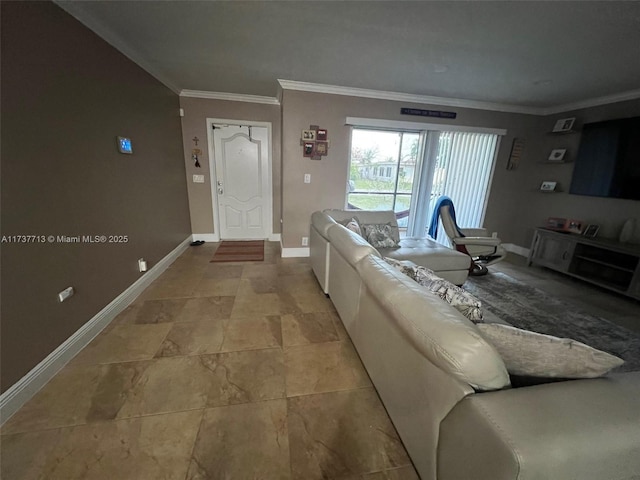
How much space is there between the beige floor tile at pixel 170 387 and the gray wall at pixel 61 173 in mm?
638

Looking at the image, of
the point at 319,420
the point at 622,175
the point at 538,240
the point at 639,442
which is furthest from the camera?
the point at 538,240

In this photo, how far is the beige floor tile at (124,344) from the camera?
1.83 m

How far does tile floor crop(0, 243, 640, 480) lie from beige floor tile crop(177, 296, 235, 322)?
17 millimetres

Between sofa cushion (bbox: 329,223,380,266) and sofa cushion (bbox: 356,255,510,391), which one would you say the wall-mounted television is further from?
sofa cushion (bbox: 356,255,510,391)

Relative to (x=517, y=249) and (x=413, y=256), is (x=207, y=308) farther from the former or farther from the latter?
(x=517, y=249)

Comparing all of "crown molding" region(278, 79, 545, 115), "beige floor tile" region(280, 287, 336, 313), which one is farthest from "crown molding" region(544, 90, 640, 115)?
"beige floor tile" region(280, 287, 336, 313)

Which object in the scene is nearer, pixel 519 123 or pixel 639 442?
pixel 639 442

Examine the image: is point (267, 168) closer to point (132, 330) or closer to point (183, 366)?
point (132, 330)

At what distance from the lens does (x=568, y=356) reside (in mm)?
917

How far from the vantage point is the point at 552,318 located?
2539 millimetres

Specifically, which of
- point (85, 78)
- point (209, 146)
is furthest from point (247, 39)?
point (209, 146)

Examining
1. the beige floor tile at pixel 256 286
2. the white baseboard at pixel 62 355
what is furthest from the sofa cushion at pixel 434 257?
the white baseboard at pixel 62 355

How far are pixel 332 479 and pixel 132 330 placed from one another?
6.32ft

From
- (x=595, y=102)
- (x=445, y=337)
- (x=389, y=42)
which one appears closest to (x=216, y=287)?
(x=445, y=337)
